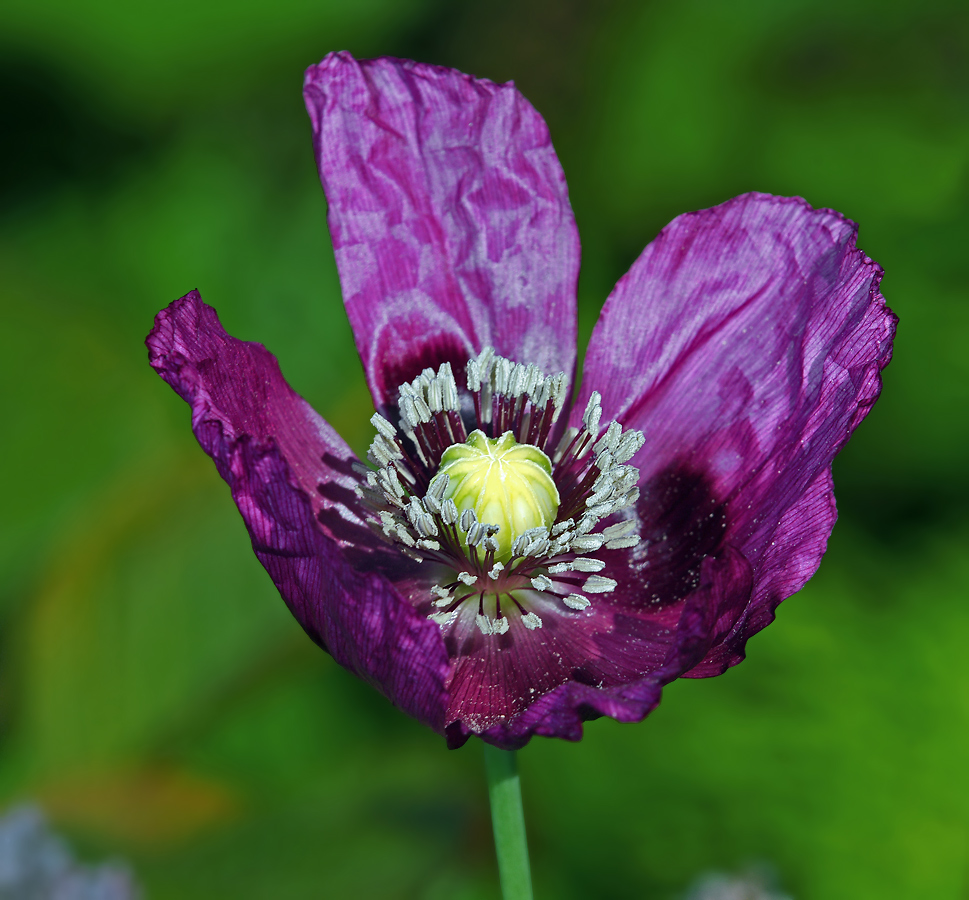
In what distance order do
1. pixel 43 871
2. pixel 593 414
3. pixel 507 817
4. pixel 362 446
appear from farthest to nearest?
pixel 362 446 < pixel 43 871 < pixel 593 414 < pixel 507 817

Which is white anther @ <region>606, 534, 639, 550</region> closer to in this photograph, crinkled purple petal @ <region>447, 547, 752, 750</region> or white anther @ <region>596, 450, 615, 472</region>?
white anther @ <region>596, 450, 615, 472</region>

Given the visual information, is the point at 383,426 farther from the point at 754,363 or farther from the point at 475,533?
the point at 754,363

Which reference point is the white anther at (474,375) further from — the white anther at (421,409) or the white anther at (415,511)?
the white anther at (415,511)

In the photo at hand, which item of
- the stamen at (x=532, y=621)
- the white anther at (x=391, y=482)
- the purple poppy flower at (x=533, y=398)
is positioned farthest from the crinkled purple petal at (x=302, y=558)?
the stamen at (x=532, y=621)

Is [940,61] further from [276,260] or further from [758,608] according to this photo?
[758,608]

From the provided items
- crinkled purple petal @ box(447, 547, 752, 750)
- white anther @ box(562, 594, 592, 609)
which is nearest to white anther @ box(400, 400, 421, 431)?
white anther @ box(562, 594, 592, 609)

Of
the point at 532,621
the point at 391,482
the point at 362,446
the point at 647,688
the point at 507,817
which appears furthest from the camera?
the point at 362,446

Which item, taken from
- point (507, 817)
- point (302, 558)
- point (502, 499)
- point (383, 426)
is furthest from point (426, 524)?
point (507, 817)

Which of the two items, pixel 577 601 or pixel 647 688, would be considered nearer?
pixel 647 688
